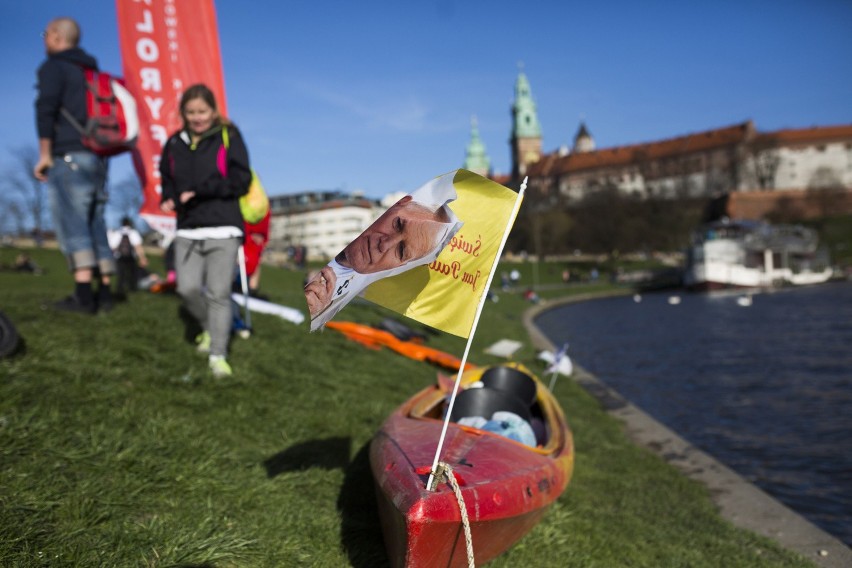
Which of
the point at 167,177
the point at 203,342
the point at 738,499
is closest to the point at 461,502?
the point at 167,177

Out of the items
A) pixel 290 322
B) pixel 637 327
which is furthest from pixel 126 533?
pixel 637 327

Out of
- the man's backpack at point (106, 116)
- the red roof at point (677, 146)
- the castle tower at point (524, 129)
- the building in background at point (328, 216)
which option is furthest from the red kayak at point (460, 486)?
the castle tower at point (524, 129)

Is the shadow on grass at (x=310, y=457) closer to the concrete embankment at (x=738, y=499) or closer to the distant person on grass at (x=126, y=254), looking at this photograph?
the concrete embankment at (x=738, y=499)

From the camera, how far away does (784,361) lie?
17109mm

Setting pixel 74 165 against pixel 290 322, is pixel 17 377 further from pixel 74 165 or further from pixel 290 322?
pixel 290 322

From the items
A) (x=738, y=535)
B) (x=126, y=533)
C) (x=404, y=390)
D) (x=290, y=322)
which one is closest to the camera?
(x=126, y=533)

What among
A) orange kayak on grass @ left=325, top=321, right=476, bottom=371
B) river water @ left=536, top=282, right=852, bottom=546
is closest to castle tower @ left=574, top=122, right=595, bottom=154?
river water @ left=536, top=282, right=852, bottom=546

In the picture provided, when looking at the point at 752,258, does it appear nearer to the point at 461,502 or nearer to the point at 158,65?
the point at 158,65

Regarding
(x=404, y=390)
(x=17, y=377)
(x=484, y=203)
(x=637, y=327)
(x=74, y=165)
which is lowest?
(x=637, y=327)

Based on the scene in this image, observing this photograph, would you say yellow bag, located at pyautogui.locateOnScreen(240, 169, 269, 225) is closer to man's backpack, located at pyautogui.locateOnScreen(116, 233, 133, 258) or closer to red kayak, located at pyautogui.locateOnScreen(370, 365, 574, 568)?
red kayak, located at pyautogui.locateOnScreen(370, 365, 574, 568)

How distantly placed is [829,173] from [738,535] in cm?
11972

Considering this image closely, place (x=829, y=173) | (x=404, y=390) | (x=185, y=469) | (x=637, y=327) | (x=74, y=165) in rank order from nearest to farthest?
(x=185, y=469) → (x=74, y=165) → (x=404, y=390) → (x=637, y=327) → (x=829, y=173)

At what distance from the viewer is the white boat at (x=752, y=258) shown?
55.1 m

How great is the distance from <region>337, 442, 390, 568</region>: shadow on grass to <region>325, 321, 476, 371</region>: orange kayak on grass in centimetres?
528
